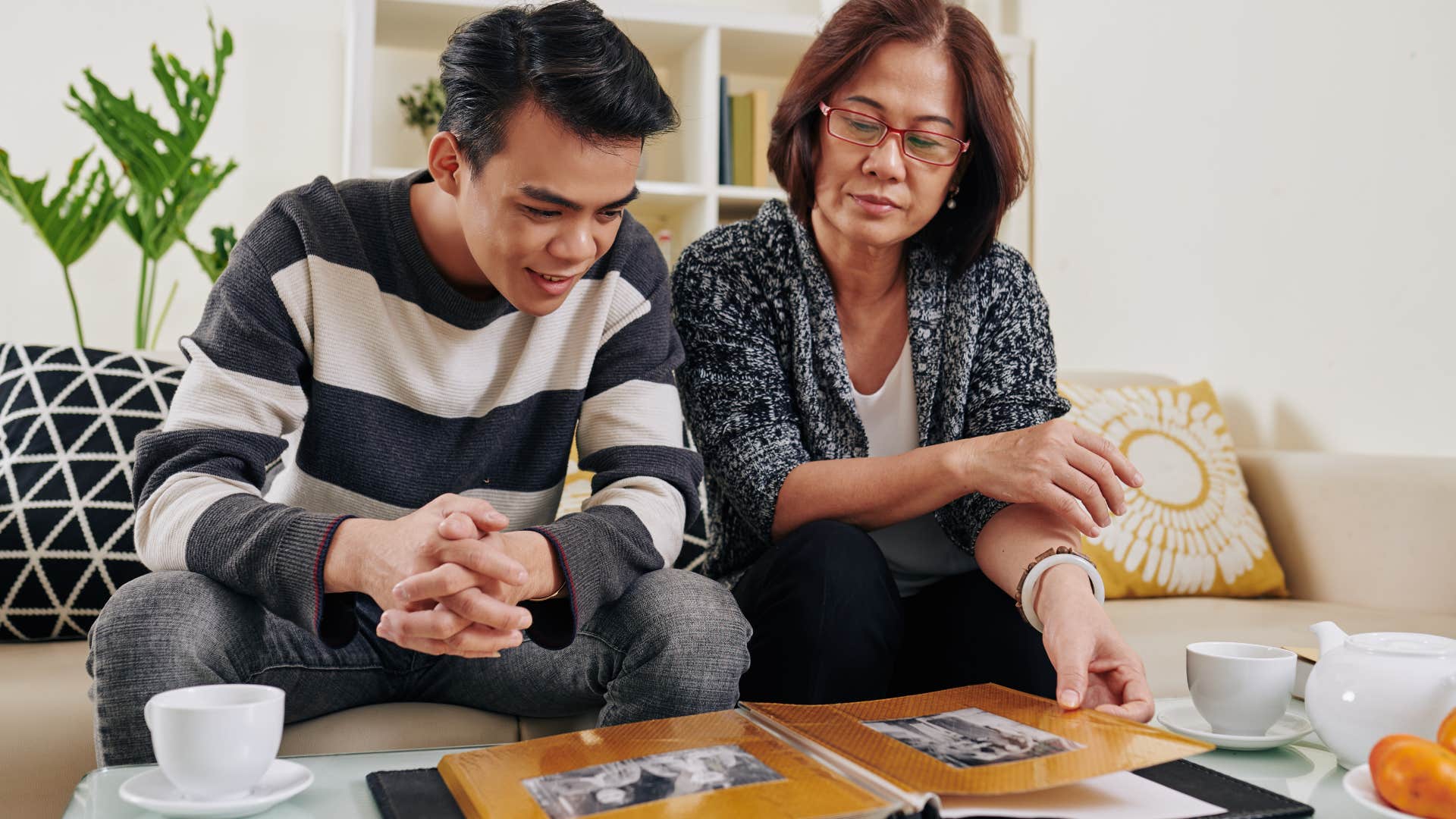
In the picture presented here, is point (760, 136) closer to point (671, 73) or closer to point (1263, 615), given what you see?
point (671, 73)

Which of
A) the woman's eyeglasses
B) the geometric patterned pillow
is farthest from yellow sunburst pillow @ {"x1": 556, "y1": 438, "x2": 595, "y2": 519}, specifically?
the woman's eyeglasses

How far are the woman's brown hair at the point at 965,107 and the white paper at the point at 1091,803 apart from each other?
746mm

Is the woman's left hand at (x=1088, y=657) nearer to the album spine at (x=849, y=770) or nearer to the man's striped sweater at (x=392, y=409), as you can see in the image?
the album spine at (x=849, y=770)

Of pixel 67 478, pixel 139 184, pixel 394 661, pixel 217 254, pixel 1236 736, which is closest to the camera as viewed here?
pixel 1236 736

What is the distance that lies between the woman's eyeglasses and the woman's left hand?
49 centimetres

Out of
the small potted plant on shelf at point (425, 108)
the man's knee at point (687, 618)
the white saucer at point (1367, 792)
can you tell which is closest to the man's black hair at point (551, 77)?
the man's knee at point (687, 618)

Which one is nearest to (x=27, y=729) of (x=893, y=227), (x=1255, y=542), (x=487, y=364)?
(x=487, y=364)

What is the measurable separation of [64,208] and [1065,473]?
2236 mm

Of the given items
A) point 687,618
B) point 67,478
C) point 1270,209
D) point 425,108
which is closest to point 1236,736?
point 687,618

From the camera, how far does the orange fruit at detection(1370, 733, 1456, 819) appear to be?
657mm

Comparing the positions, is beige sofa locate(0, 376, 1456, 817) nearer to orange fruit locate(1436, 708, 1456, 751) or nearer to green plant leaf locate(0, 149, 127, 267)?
orange fruit locate(1436, 708, 1456, 751)

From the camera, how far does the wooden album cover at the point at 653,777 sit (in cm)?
66

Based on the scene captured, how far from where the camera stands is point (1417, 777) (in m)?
0.67

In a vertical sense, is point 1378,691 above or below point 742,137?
below
